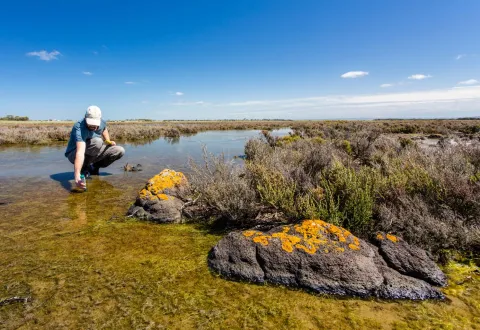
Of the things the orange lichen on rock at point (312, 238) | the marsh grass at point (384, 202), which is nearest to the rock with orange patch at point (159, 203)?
the marsh grass at point (384, 202)

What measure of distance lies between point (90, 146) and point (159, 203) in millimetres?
3650

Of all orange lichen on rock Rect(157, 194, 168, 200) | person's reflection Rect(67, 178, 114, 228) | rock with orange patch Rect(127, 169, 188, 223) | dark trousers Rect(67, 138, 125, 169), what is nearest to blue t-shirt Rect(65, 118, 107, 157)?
dark trousers Rect(67, 138, 125, 169)

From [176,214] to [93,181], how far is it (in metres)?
4.19

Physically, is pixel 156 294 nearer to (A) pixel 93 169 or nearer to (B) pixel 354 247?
(B) pixel 354 247

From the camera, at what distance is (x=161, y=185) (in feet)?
18.0

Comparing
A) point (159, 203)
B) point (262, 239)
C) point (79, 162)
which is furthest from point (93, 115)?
point (262, 239)

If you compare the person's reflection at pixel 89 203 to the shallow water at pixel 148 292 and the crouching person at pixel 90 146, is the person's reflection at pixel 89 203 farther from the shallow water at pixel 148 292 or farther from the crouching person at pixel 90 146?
the crouching person at pixel 90 146

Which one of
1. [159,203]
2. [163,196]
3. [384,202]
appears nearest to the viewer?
[384,202]

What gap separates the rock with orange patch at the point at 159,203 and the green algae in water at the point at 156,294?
62cm

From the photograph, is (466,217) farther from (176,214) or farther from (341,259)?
(176,214)

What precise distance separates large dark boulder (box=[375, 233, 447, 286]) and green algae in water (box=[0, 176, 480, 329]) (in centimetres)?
19

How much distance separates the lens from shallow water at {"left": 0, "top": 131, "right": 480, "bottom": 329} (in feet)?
7.98

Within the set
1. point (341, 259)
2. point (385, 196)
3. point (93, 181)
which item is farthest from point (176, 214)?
point (93, 181)

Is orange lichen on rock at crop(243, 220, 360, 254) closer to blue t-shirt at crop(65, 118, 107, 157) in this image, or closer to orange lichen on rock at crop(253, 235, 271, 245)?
orange lichen on rock at crop(253, 235, 271, 245)
